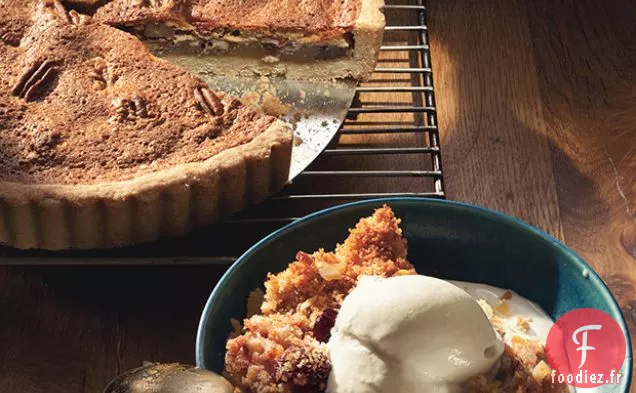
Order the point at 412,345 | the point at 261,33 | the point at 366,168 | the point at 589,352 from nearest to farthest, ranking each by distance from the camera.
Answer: the point at 412,345
the point at 589,352
the point at 366,168
the point at 261,33

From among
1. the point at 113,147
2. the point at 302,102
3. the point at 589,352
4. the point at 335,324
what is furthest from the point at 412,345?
the point at 302,102

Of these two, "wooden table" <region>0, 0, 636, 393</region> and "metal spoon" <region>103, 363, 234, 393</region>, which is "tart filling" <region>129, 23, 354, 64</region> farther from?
"metal spoon" <region>103, 363, 234, 393</region>

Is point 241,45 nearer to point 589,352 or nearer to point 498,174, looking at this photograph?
point 498,174

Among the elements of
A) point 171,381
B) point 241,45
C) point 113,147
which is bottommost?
point 171,381

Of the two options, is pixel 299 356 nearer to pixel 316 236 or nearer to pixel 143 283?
pixel 316 236

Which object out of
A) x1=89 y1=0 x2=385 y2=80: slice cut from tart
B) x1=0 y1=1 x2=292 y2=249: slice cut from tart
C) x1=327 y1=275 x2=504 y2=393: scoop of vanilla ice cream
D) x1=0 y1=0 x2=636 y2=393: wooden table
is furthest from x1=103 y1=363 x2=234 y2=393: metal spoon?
x1=89 y1=0 x2=385 y2=80: slice cut from tart
